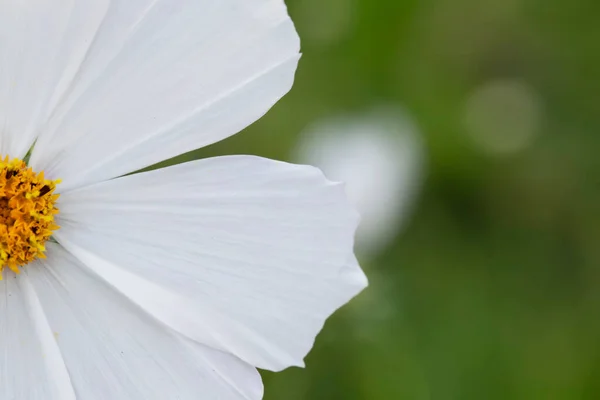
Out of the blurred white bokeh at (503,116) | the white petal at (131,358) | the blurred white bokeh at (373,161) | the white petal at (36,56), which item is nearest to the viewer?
the white petal at (36,56)

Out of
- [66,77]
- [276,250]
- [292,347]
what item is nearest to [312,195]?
[276,250]

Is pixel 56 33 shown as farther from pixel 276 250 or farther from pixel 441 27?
pixel 441 27

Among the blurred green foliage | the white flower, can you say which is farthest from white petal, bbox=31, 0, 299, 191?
the blurred green foliage

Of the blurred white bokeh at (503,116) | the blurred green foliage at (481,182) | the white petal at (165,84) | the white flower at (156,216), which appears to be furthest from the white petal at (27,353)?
the blurred white bokeh at (503,116)

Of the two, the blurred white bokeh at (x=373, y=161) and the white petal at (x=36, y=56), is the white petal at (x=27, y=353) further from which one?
the blurred white bokeh at (x=373, y=161)

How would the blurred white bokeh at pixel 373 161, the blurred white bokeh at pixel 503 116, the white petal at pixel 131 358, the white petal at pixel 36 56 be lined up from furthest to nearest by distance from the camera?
1. the blurred white bokeh at pixel 503 116
2. the blurred white bokeh at pixel 373 161
3. the white petal at pixel 131 358
4. the white petal at pixel 36 56

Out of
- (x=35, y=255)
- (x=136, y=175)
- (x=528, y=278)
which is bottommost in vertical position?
(x=35, y=255)

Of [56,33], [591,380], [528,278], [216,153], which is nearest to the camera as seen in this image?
[56,33]

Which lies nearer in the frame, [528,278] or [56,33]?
[56,33]
